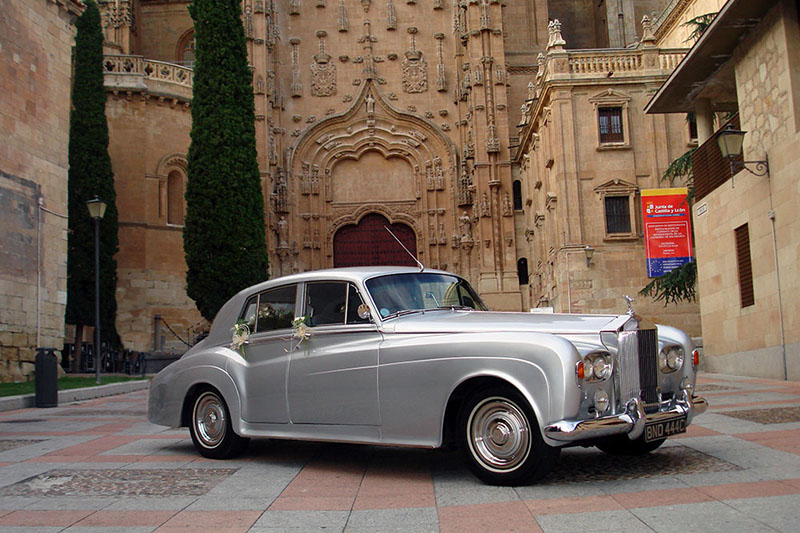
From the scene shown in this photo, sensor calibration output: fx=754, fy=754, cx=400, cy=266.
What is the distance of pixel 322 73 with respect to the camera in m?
37.5

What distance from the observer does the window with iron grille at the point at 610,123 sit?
25812 millimetres

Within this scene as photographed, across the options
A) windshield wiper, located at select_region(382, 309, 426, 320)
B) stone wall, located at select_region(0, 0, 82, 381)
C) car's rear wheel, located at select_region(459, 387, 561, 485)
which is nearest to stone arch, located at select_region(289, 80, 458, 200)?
stone wall, located at select_region(0, 0, 82, 381)

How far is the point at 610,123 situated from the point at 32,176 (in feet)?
59.3

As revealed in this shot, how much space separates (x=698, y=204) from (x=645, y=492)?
14.3 m

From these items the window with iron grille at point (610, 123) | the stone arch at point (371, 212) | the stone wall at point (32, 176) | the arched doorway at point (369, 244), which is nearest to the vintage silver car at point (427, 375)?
the stone wall at point (32, 176)

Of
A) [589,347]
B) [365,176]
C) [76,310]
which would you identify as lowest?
[589,347]

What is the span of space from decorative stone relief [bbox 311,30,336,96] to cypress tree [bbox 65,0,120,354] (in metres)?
10.7

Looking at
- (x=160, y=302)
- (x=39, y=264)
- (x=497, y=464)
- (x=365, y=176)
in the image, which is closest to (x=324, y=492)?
(x=497, y=464)

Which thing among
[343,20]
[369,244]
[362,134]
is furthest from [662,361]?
[343,20]

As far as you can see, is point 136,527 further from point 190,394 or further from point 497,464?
point 190,394

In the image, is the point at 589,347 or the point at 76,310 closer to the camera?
the point at 589,347

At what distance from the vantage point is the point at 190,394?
751cm

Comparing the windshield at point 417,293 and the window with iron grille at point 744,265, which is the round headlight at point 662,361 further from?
the window with iron grille at point 744,265

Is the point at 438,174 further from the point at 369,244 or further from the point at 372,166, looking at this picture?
the point at 369,244
